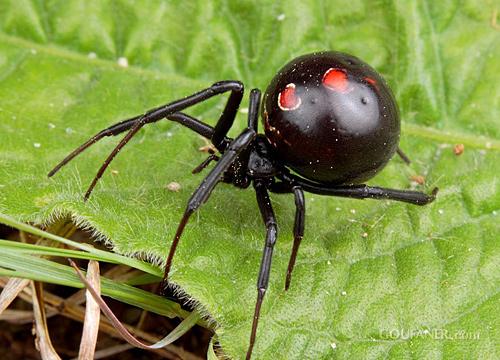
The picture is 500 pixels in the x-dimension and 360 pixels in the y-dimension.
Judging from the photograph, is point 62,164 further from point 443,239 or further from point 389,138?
point 443,239

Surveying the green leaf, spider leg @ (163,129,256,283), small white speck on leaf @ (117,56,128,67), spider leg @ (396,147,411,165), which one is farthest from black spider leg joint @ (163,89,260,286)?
small white speck on leaf @ (117,56,128,67)

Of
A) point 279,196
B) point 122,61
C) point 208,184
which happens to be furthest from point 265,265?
point 122,61

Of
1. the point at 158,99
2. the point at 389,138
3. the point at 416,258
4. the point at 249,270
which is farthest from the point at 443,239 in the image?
the point at 158,99

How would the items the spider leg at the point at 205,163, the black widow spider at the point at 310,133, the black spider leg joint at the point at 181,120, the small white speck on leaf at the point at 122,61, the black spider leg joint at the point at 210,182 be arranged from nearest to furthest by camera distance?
the black spider leg joint at the point at 210,182
the black widow spider at the point at 310,133
the black spider leg joint at the point at 181,120
the spider leg at the point at 205,163
the small white speck on leaf at the point at 122,61

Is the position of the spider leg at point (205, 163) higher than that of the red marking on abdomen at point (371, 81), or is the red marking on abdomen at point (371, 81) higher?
the red marking on abdomen at point (371, 81)

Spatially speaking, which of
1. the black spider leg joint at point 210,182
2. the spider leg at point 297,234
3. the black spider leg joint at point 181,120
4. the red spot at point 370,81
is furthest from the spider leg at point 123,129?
the red spot at point 370,81

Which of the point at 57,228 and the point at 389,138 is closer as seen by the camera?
the point at 389,138

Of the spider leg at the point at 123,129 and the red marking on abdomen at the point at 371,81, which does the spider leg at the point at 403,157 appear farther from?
the spider leg at the point at 123,129
